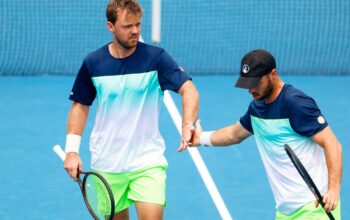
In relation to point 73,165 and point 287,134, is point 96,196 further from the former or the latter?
point 287,134

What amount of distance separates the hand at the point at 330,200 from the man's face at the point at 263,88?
921 mm

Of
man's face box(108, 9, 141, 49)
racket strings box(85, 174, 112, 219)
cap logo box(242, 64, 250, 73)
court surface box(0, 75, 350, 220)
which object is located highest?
man's face box(108, 9, 141, 49)

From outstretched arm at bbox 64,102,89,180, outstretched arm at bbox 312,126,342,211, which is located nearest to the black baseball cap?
outstretched arm at bbox 312,126,342,211

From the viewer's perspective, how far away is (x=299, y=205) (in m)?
7.13

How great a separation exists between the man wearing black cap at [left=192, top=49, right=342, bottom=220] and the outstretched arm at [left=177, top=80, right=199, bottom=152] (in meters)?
0.49

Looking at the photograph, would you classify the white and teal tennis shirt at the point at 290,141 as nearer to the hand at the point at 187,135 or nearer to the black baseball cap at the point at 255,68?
the black baseball cap at the point at 255,68

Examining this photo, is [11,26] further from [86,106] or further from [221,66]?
[86,106]

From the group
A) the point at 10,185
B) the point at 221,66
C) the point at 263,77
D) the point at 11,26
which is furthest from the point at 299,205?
the point at 11,26

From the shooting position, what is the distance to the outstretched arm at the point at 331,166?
6625 mm

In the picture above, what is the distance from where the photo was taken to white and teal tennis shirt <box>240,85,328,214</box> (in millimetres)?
6891

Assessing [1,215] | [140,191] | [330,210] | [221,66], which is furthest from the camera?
[221,66]

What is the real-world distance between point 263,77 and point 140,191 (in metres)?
1.55

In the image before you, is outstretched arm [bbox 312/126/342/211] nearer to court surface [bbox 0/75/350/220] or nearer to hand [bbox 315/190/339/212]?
hand [bbox 315/190/339/212]

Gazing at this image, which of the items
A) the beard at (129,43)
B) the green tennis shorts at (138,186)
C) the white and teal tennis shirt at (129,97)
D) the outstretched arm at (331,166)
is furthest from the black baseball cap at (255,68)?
the green tennis shorts at (138,186)
